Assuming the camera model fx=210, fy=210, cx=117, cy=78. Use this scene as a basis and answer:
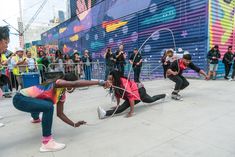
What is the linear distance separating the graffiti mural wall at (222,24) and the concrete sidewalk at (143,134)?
6.42m

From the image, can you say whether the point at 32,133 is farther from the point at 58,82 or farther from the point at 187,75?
the point at 187,75

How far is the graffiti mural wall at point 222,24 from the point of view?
10.3 metres

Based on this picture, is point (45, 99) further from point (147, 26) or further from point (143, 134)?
point (147, 26)

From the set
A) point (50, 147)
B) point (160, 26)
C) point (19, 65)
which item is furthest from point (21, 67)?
point (160, 26)

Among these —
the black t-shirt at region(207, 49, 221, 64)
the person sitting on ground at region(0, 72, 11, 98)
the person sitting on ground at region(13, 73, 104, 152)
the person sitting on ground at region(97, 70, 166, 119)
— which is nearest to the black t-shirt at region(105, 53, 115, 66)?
the person sitting on ground at region(0, 72, 11, 98)

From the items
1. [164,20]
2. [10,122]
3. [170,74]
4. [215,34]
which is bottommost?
[10,122]

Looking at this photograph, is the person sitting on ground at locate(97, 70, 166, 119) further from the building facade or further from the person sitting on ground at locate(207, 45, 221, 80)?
the person sitting on ground at locate(207, 45, 221, 80)

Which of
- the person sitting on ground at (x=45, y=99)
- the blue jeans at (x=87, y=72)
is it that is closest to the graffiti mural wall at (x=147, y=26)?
the blue jeans at (x=87, y=72)

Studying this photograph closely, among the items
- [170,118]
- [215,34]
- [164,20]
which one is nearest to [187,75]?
[215,34]

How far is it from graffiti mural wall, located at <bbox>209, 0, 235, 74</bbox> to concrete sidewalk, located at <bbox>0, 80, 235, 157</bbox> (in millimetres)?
6417

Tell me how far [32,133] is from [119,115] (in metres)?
1.77

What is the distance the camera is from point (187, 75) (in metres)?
11.0

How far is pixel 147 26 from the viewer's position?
509 inches

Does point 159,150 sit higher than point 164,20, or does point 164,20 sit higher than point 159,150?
point 164,20
